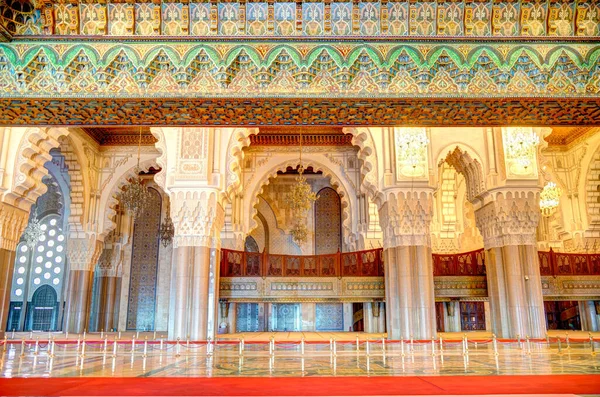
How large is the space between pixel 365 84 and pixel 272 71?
74 cm

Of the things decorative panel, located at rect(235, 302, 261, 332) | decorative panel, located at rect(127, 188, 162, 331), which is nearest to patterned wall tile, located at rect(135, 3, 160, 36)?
decorative panel, located at rect(127, 188, 162, 331)

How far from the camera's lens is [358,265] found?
36.8 feet

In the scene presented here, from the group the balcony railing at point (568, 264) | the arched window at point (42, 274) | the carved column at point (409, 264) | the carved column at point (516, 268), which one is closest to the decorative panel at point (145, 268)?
the arched window at point (42, 274)

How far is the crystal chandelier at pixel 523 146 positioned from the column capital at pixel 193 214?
602cm

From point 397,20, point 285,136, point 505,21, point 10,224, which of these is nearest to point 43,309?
point 10,224

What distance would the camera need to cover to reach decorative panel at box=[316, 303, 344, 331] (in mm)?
14469

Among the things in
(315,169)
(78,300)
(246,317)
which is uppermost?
(315,169)

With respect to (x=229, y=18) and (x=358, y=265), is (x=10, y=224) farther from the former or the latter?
(x=229, y=18)

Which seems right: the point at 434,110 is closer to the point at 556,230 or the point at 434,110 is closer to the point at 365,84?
the point at 365,84

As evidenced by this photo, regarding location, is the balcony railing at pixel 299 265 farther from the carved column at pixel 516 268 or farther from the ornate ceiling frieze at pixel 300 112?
the ornate ceiling frieze at pixel 300 112

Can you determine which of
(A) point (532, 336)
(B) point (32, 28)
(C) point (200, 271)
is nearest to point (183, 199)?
(C) point (200, 271)

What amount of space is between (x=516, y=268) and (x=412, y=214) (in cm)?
237

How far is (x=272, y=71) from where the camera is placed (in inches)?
148

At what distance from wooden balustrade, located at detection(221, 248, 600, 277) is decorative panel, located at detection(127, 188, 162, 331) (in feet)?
17.2
